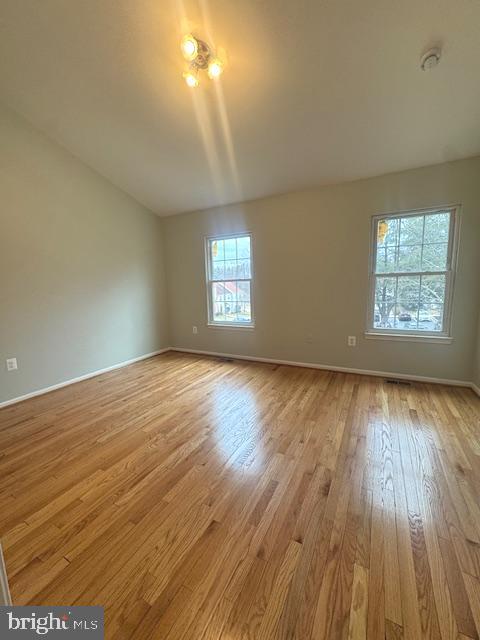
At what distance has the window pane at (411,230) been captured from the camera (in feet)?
9.96

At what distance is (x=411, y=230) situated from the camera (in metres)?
3.08

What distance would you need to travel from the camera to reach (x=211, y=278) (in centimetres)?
451

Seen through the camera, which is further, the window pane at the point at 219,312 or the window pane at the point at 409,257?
the window pane at the point at 219,312

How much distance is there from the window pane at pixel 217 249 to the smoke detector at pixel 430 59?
2970 mm

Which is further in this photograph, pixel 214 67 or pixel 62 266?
pixel 62 266

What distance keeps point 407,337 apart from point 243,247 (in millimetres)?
2571

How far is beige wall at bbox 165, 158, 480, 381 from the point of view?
2854 mm

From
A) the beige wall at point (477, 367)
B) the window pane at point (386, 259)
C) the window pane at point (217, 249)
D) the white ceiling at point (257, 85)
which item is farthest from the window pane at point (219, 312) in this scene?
the beige wall at point (477, 367)

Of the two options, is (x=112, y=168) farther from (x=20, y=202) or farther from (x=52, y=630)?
(x=52, y=630)

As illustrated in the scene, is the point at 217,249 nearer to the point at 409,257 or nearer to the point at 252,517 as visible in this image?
the point at 409,257

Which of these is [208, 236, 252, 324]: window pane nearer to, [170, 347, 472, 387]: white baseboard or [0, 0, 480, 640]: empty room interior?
[0, 0, 480, 640]: empty room interior

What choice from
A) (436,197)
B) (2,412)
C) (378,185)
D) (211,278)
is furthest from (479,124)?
(2,412)

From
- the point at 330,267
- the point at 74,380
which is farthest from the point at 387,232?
the point at 74,380

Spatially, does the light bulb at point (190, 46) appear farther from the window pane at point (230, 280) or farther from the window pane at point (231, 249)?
the window pane at point (231, 249)
